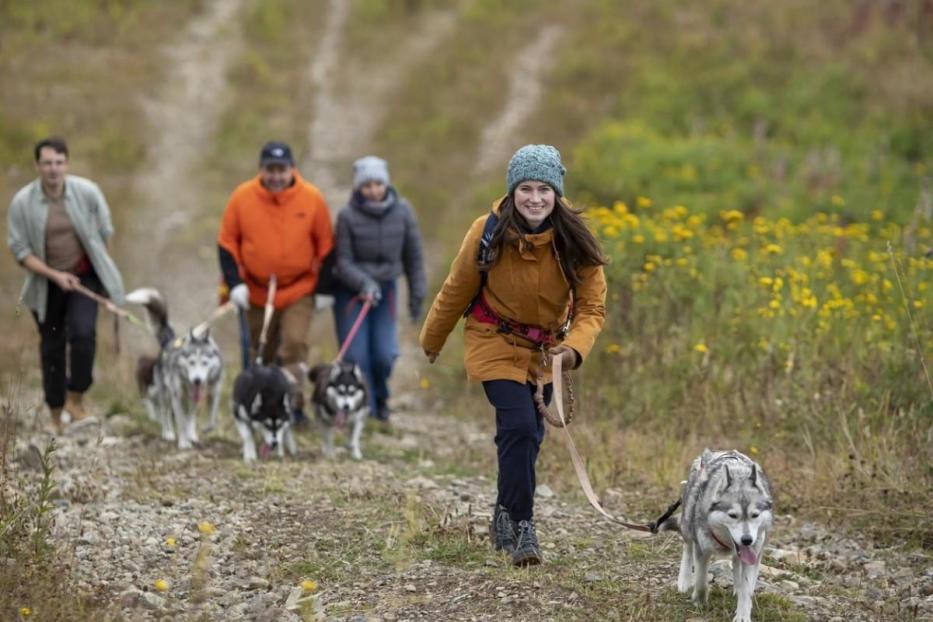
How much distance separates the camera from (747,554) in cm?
501

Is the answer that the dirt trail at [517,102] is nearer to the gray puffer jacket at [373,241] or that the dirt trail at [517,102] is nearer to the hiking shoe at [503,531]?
the gray puffer jacket at [373,241]

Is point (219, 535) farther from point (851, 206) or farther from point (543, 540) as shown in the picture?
point (851, 206)

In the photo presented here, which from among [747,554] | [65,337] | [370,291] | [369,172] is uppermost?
[369,172]

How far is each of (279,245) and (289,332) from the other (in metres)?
0.73

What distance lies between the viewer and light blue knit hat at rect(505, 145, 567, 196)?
5680 mm

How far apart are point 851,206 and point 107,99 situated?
1277 centimetres

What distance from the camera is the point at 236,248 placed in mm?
9758

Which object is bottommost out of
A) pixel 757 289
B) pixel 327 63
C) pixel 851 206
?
pixel 757 289

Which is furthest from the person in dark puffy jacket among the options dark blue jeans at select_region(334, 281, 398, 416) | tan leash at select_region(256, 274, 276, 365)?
tan leash at select_region(256, 274, 276, 365)

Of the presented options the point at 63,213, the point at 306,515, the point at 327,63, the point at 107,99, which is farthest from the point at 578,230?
the point at 327,63

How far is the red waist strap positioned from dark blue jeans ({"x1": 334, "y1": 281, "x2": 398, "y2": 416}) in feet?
14.1

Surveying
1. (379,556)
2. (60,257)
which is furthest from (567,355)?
(60,257)

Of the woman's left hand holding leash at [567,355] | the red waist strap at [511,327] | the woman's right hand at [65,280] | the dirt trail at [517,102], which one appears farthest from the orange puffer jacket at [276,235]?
the dirt trail at [517,102]

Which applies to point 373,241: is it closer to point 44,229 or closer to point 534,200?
point 44,229
